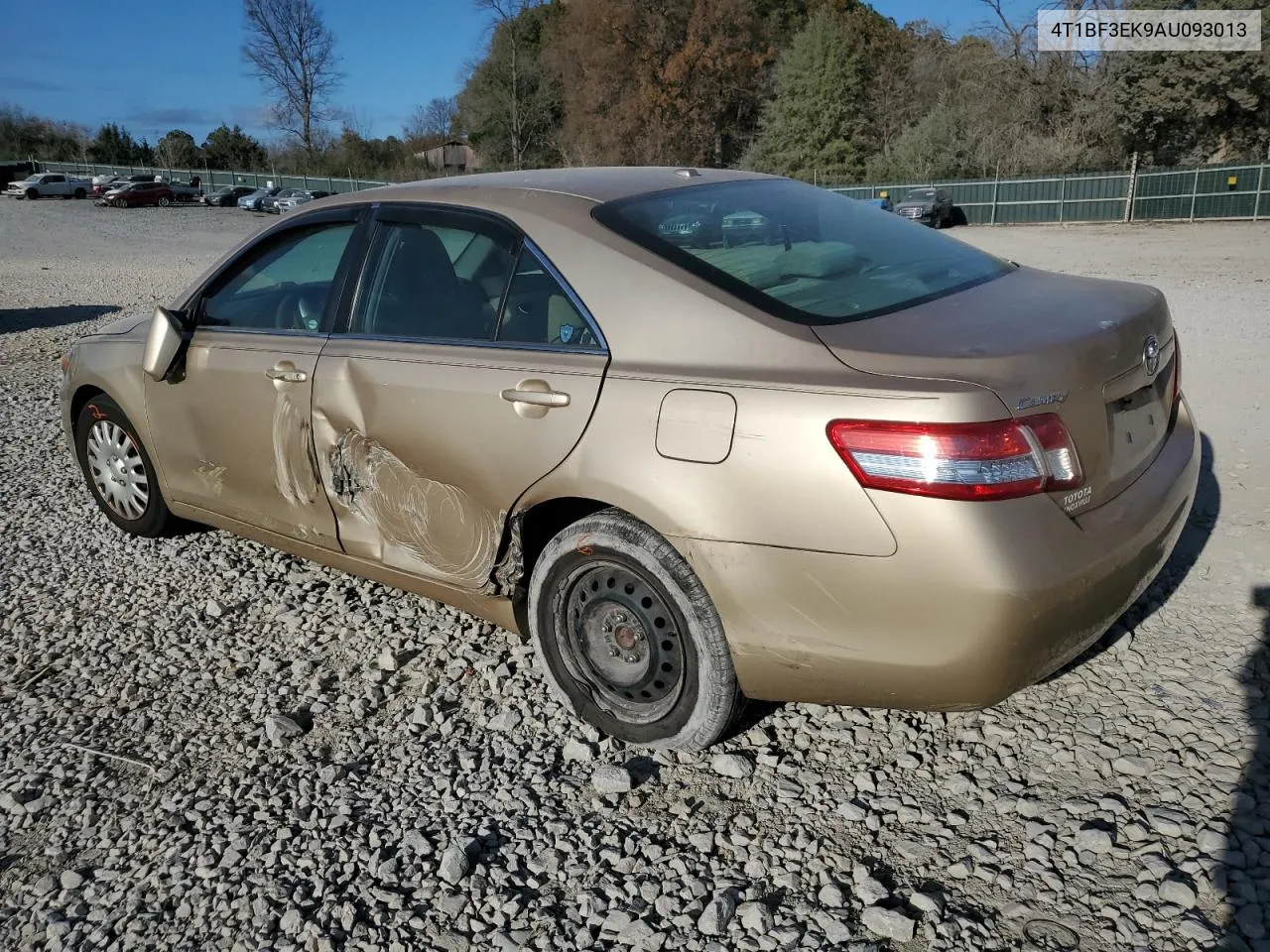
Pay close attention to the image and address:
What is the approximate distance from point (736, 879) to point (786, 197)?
2.34m

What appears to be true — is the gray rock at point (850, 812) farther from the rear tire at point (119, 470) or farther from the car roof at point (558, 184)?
the rear tire at point (119, 470)

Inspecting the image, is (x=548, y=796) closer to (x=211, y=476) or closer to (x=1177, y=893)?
(x=1177, y=893)

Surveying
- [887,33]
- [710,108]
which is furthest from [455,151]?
[887,33]

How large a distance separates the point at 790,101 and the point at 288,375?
182 ft

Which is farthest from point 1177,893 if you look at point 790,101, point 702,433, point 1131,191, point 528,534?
point 790,101

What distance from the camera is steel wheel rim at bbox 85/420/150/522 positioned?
4.69 m

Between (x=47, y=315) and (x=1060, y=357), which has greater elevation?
(x=1060, y=357)

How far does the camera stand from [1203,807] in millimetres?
2545

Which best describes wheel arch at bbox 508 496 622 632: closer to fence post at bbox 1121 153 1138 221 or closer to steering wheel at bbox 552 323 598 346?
steering wheel at bbox 552 323 598 346

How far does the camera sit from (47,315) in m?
13.5

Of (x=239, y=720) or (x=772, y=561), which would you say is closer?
(x=772, y=561)

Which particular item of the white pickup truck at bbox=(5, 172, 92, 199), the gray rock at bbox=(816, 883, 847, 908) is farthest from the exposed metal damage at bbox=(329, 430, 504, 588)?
the white pickup truck at bbox=(5, 172, 92, 199)

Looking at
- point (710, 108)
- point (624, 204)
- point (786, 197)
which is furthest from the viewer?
point (710, 108)

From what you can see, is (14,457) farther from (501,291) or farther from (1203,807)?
(1203,807)
